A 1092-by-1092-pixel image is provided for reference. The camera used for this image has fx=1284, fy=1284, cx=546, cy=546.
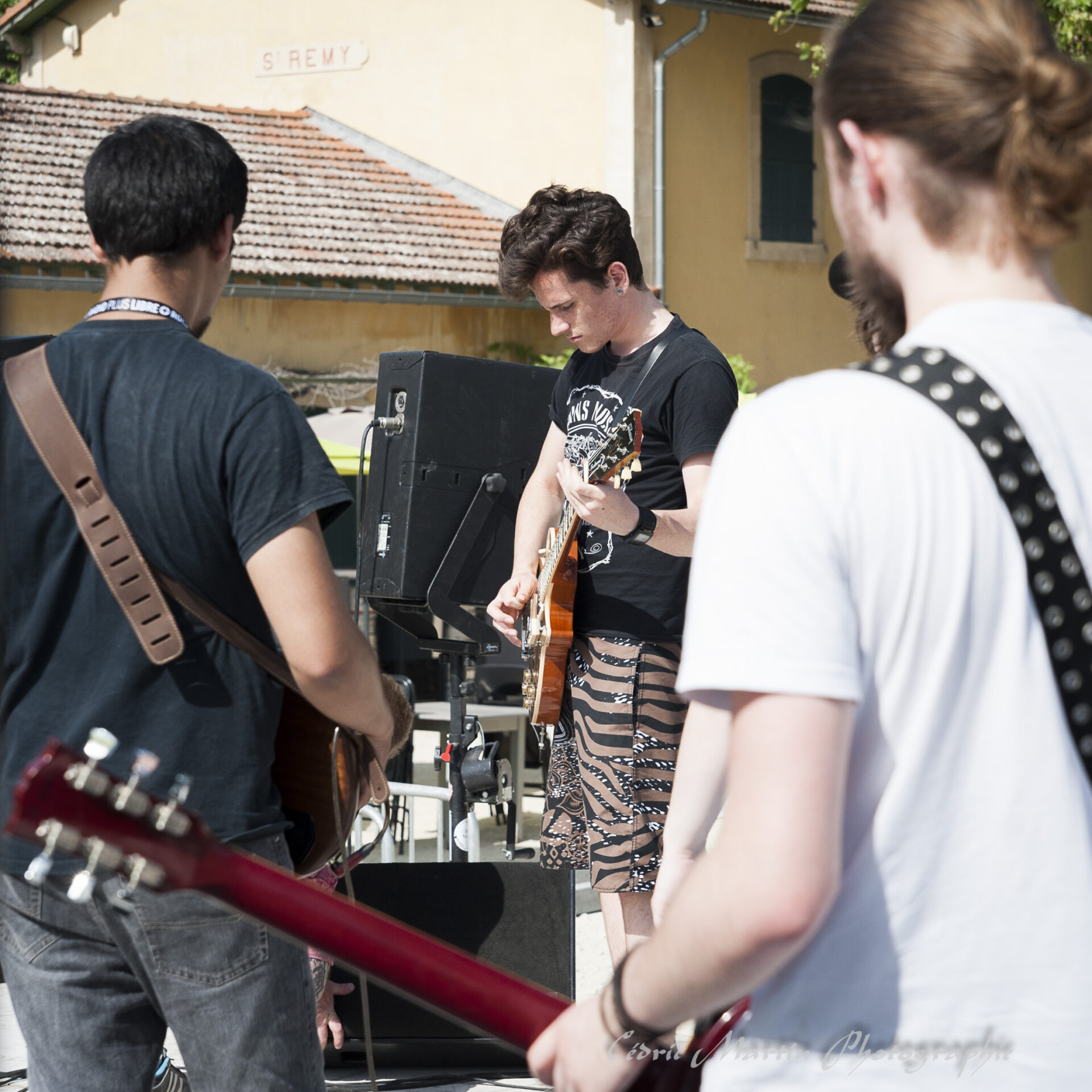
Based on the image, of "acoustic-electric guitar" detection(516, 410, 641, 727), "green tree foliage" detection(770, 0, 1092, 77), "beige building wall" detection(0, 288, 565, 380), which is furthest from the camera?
"beige building wall" detection(0, 288, 565, 380)

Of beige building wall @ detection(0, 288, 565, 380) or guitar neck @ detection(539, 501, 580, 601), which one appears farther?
beige building wall @ detection(0, 288, 565, 380)

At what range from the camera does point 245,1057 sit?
1677 mm

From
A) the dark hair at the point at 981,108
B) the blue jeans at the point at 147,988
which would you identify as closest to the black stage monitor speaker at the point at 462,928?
the blue jeans at the point at 147,988

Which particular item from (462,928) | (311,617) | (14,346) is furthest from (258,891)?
(462,928)

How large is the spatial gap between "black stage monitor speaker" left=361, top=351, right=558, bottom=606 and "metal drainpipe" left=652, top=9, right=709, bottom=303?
8779 millimetres

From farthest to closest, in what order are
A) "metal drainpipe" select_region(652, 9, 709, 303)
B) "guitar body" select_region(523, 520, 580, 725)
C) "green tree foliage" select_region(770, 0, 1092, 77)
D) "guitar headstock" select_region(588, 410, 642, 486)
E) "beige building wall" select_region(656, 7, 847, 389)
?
"beige building wall" select_region(656, 7, 847, 389), "metal drainpipe" select_region(652, 9, 709, 303), "green tree foliage" select_region(770, 0, 1092, 77), "guitar body" select_region(523, 520, 580, 725), "guitar headstock" select_region(588, 410, 642, 486)

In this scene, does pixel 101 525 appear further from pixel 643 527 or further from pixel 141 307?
pixel 643 527

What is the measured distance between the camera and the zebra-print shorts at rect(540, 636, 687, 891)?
115 inches

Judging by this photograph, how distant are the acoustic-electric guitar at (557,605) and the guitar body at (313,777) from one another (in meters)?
1.18

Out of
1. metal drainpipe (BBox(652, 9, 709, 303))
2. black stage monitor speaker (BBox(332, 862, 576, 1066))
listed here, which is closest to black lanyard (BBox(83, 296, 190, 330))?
black stage monitor speaker (BBox(332, 862, 576, 1066))

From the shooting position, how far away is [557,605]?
10.0 ft

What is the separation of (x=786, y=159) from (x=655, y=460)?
11970 millimetres

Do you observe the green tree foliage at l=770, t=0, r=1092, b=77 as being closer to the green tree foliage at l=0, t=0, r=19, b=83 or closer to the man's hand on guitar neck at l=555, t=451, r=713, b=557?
the man's hand on guitar neck at l=555, t=451, r=713, b=557

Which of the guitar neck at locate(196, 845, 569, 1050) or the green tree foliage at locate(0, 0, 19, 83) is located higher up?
the green tree foliage at locate(0, 0, 19, 83)
